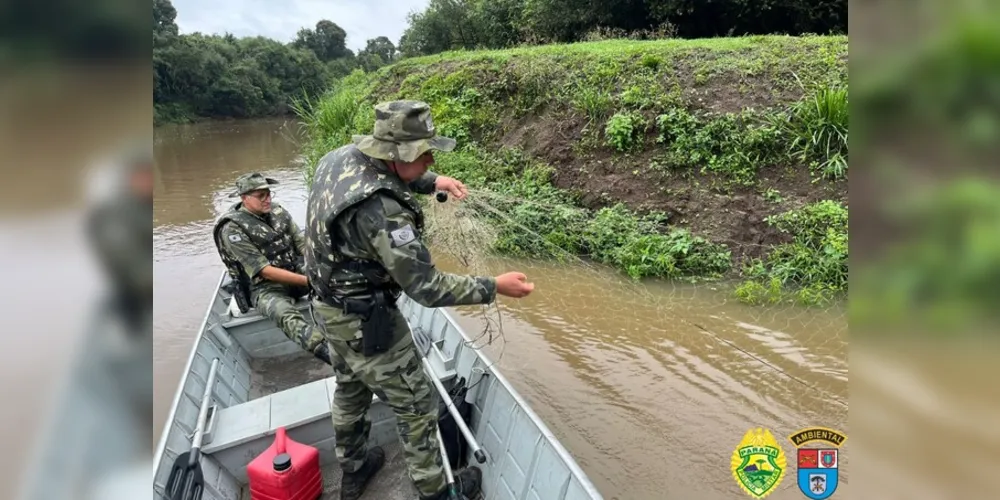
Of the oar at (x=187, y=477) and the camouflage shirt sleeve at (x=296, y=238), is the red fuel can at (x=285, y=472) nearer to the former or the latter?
the oar at (x=187, y=477)

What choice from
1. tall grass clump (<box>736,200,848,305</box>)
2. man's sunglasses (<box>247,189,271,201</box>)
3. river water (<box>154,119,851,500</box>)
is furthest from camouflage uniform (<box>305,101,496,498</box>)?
tall grass clump (<box>736,200,848,305</box>)

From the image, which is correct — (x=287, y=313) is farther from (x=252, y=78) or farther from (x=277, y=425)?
(x=252, y=78)

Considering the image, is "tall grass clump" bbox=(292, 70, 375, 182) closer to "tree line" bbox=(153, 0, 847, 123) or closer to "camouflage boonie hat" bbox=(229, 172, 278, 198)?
"tree line" bbox=(153, 0, 847, 123)

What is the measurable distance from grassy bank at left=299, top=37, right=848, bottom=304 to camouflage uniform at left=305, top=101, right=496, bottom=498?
3.54 m

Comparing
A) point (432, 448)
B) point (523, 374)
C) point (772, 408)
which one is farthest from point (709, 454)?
point (432, 448)

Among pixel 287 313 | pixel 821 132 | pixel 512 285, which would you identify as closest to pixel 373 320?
pixel 512 285

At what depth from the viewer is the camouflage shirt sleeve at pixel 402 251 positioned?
7.91 feet

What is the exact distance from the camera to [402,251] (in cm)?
241

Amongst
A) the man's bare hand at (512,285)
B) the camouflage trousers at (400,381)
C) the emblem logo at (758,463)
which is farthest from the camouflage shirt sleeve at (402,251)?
the emblem logo at (758,463)

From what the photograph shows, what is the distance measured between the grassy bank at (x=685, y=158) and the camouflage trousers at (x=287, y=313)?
2.46 meters

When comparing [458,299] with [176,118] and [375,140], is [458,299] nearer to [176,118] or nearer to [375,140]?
[375,140]

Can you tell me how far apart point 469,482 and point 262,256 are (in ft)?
7.60

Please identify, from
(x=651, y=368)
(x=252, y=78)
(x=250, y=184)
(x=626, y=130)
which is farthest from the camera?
(x=252, y=78)
